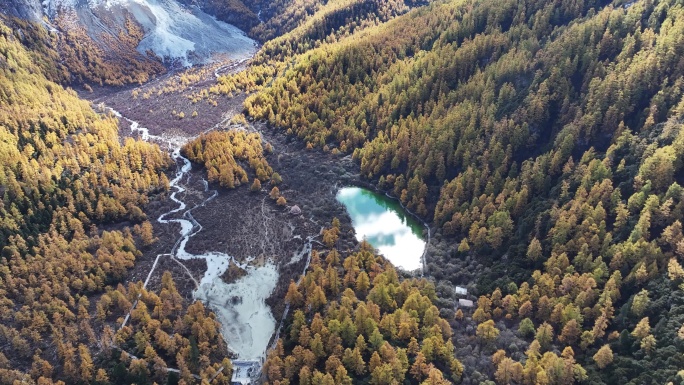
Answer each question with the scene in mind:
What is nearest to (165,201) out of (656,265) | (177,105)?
(177,105)

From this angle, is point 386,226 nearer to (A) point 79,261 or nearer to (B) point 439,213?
(B) point 439,213

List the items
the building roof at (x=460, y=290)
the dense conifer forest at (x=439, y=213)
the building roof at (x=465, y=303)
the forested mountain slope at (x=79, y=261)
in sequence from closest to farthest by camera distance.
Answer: the dense conifer forest at (x=439, y=213) → the forested mountain slope at (x=79, y=261) → the building roof at (x=465, y=303) → the building roof at (x=460, y=290)

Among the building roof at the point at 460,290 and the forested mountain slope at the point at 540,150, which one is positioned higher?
the forested mountain slope at the point at 540,150

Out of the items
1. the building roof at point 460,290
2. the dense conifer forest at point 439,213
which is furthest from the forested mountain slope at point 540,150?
the building roof at point 460,290

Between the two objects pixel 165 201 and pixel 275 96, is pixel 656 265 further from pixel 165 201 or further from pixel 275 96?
pixel 275 96

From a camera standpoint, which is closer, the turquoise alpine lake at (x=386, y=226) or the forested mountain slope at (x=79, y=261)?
the forested mountain slope at (x=79, y=261)

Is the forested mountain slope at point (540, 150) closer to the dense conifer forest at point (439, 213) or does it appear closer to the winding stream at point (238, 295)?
the dense conifer forest at point (439, 213)

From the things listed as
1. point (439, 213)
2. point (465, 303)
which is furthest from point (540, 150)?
Result: point (465, 303)
